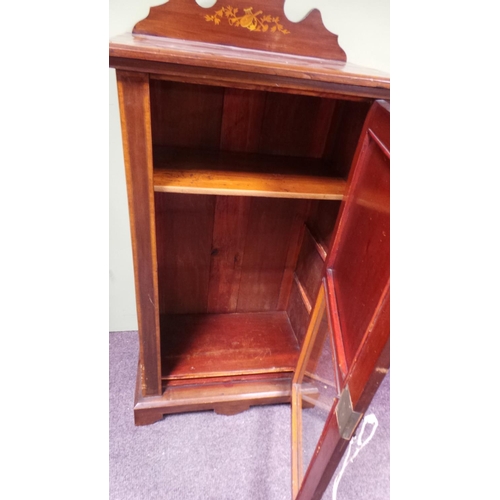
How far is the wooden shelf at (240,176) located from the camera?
0.82m

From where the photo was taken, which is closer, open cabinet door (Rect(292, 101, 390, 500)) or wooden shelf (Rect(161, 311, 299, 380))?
open cabinet door (Rect(292, 101, 390, 500))

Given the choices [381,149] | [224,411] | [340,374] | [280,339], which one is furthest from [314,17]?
[224,411]

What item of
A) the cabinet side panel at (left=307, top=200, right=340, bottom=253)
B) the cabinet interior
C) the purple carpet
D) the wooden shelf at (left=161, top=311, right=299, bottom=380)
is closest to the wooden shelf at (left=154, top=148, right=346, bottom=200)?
the cabinet interior

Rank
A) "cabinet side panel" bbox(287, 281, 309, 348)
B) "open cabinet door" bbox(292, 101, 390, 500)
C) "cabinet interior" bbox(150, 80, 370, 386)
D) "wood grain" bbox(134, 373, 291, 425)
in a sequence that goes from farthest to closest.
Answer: "cabinet side panel" bbox(287, 281, 309, 348), "wood grain" bbox(134, 373, 291, 425), "cabinet interior" bbox(150, 80, 370, 386), "open cabinet door" bbox(292, 101, 390, 500)

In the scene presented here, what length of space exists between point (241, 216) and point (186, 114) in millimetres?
368

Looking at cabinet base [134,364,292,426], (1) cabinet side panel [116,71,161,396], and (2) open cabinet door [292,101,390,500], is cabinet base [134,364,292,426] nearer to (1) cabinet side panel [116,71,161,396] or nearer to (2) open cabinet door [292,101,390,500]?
(1) cabinet side panel [116,71,161,396]

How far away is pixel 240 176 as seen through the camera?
35.2 inches

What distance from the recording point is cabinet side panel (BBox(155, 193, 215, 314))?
1134 millimetres

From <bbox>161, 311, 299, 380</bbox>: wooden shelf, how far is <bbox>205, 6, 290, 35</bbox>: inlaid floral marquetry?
976 mm

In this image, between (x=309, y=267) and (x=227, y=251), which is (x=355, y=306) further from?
(x=227, y=251)

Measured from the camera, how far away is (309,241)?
1.22 metres

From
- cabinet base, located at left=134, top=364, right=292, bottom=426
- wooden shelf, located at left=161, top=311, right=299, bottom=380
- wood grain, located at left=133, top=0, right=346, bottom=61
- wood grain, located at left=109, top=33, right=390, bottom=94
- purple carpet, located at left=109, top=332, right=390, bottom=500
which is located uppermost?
wood grain, located at left=133, top=0, right=346, bottom=61

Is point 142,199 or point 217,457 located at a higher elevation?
point 142,199

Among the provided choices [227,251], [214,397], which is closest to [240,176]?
[227,251]
